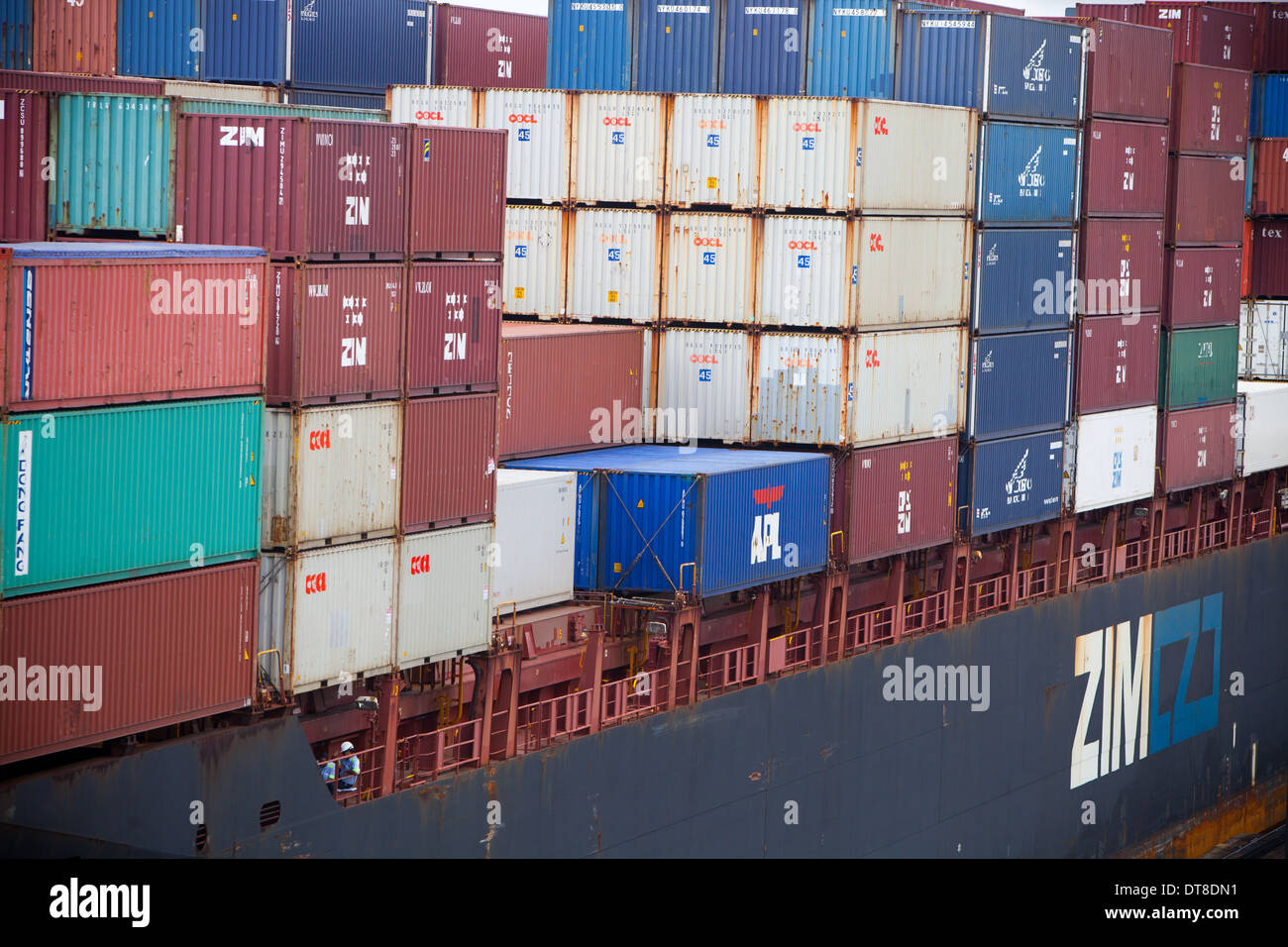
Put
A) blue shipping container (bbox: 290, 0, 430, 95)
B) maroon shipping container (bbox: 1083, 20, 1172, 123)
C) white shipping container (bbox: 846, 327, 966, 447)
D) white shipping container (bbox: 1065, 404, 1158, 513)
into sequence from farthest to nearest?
white shipping container (bbox: 1065, 404, 1158, 513) → maroon shipping container (bbox: 1083, 20, 1172, 123) → blue shipping container (bbox: 290, 0, 430, 95) → white shipping container (bbox: 846, 327, 966, 447)

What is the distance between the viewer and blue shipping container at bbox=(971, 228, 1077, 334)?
3647 centimetres

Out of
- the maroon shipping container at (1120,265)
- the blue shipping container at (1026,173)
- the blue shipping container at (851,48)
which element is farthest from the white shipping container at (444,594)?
the maroon shipping container at (1120,265)

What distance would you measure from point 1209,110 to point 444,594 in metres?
29.2

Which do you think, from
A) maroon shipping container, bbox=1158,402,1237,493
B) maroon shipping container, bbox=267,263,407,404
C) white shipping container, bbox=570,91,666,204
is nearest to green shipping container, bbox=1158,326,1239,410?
maroon shipping container, bbox=1158,402,1237,493

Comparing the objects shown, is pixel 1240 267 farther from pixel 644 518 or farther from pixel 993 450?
pixel 644 518

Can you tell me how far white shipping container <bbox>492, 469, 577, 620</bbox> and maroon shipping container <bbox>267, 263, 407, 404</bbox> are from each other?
360 cm

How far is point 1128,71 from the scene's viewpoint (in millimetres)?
40969

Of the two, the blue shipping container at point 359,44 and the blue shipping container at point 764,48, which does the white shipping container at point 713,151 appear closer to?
the blue shipping container at point 764,48

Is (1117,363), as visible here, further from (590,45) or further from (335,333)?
(335,333)

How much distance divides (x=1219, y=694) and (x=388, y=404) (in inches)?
1263

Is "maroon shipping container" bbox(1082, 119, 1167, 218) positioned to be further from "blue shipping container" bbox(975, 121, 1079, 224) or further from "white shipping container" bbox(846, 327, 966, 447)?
"white shipping container" bbox(846, 327, 966, 447)

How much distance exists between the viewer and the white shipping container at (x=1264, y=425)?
48.6 meters

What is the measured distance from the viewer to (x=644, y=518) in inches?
1144
